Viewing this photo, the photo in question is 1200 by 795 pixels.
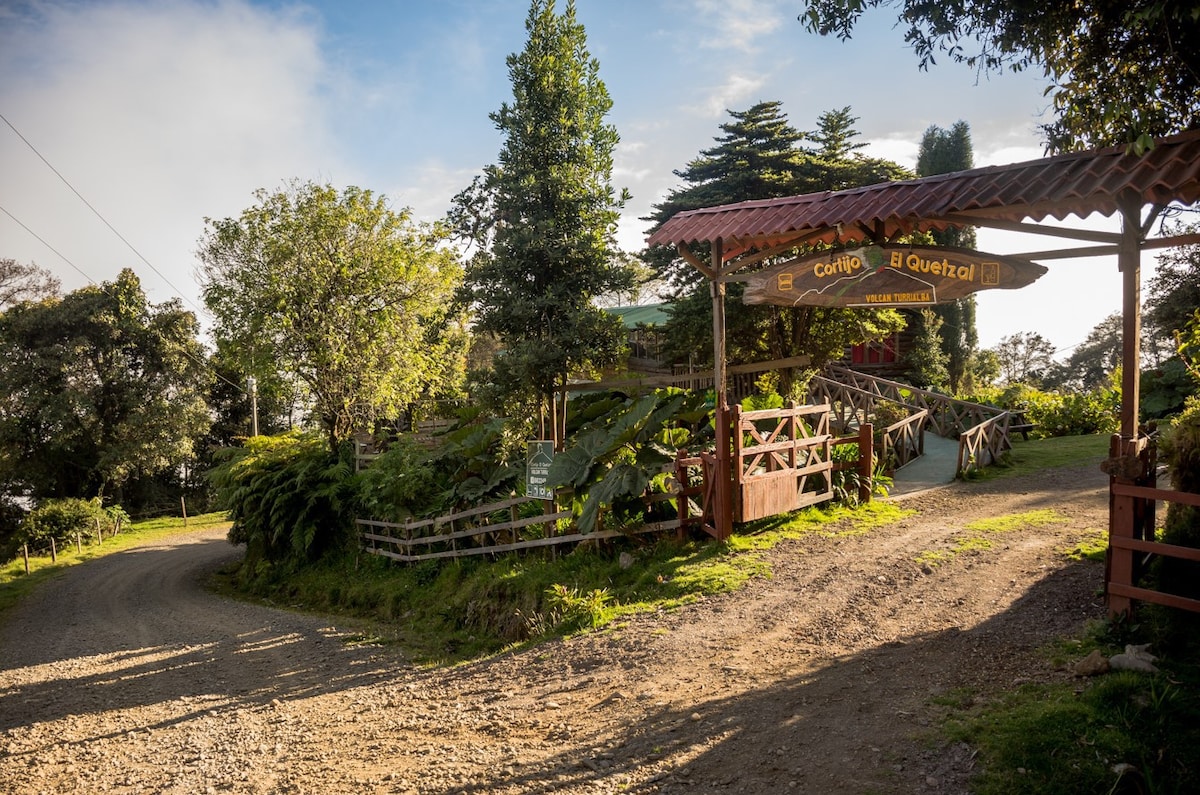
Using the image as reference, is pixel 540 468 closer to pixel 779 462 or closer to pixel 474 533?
pixel 474 533

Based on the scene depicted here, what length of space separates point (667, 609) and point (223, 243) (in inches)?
590

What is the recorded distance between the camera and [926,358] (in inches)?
1176

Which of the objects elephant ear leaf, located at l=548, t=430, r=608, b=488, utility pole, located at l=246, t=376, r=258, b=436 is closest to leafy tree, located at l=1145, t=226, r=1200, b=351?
elephant ear leaf, located at l=548, t=430, r=608, b=488

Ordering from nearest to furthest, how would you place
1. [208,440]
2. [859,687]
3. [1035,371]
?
[859,687], [208,440], [1035,371]

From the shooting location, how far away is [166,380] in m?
28.8

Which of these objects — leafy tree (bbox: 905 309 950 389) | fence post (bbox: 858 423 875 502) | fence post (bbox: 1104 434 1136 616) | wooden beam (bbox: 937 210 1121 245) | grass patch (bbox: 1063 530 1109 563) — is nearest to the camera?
fence post (bbox: 1104 434 1136 616)

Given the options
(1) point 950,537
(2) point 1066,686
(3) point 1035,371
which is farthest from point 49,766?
(3) point 1035,371

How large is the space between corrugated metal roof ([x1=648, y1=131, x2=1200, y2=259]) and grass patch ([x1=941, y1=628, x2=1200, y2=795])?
367cm

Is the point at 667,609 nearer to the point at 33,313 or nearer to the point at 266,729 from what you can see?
the point at 266,729

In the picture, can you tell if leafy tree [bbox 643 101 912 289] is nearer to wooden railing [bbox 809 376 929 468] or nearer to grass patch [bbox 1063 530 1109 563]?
wooden railing [bbox 809 376 929 468]

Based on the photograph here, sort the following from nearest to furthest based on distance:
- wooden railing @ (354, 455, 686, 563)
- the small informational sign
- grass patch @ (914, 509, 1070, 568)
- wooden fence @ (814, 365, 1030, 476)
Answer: grass patch @ (914, 509, 1070, 568)
wooden railing @ (354, 455, 686, 563)
the small informational sign
wooden fence @ (814, 365, 1030, 476)

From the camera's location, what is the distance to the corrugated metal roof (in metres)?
6.22

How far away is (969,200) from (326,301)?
14674mm

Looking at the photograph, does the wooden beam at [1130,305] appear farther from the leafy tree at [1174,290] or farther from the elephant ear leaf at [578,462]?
the leafy tree at [1174,290]
